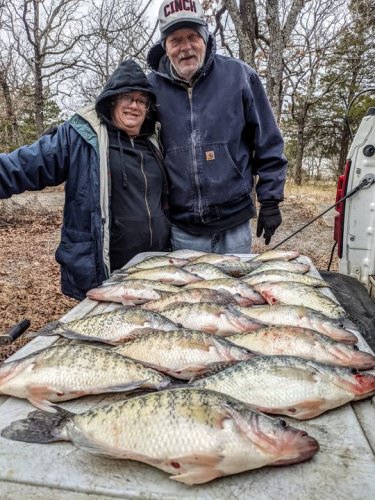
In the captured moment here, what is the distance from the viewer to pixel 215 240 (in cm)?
398

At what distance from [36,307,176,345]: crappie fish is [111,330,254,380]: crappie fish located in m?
0.15

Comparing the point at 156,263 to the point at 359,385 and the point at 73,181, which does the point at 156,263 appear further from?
the point at 359,385

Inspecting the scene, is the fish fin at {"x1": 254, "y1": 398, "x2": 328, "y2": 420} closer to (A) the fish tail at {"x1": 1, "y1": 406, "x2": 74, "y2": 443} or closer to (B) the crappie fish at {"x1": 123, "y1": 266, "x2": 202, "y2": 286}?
(A) the fish tail at {"x1": 1, "y1": 406, "x2": 74, "y2": 443}

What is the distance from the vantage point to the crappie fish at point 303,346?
6.01 feet

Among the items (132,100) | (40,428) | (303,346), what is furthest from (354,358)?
(132,100)

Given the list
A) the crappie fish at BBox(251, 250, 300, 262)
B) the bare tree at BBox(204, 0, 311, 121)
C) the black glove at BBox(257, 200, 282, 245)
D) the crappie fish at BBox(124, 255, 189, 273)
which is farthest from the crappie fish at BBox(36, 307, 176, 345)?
the bare tree at BBox(204, 0, 311, 121)

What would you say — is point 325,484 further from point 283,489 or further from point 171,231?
point 171,231

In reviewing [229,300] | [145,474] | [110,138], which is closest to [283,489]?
[145,474]

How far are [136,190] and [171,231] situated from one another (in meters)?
0.65

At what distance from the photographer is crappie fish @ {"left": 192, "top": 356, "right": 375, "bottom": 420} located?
5.10 ft

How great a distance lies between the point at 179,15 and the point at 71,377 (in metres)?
2.77

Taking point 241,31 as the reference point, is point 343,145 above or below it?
below

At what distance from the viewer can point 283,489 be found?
4.02 ft

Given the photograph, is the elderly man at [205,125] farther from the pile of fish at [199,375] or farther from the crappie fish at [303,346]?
the crappie fish at [303,346]
